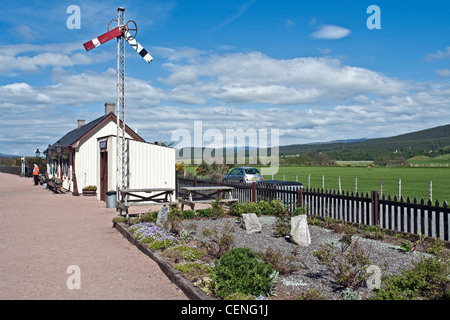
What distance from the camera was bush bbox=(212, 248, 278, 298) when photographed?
5215 millimetres

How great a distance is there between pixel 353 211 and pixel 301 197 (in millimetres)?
2171

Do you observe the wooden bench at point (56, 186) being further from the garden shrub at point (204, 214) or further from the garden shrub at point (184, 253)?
the garden shrub at point (184, 253)

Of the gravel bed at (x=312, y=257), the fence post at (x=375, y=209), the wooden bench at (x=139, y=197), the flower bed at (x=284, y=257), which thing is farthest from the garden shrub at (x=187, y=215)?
the fence post at (x=375, y=209)

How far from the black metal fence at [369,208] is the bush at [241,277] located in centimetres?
417

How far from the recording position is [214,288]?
5.43m

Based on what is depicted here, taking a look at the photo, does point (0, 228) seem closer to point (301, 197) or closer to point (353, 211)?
point (301, 197)

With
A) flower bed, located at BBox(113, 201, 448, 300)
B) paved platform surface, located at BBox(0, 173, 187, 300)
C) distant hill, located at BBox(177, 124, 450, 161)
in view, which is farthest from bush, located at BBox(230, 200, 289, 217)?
distant hill, located at BBox(177, 124, 450, 161)

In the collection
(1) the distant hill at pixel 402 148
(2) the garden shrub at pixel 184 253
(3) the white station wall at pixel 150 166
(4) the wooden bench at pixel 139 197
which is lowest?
(2) the garden shrub at pixel 184 253

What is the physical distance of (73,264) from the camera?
752 cm

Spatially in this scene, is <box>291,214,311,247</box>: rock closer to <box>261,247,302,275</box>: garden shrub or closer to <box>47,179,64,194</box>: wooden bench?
<box>261,247,302,275</box>: garden shrub

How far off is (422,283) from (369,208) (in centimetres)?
542

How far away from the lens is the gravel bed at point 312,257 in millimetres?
5594
